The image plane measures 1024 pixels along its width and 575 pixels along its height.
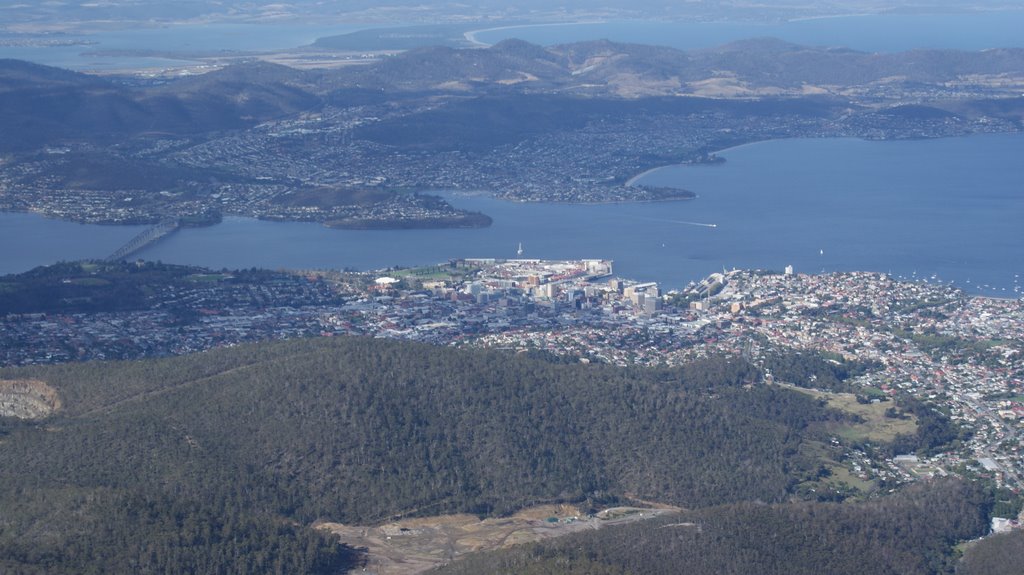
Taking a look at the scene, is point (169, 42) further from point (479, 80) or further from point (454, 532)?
point (454, 532)

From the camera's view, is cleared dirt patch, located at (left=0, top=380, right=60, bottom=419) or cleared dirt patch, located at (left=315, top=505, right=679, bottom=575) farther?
cleared dirt patch, located at (left=0, top=380, right=60, bottom=419)

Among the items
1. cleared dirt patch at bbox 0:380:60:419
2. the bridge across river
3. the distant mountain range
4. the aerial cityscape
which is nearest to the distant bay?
the distant mountain range

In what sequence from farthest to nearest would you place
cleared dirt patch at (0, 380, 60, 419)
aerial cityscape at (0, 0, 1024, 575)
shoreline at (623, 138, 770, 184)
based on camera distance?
shoreline at (623, 138, 770, 184)
cleared dirt patch at (0, 380, 60, 419)
aerial cityscape at (0, 0, 1024, 575)

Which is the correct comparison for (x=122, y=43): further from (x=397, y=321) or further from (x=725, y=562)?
(x=725, y=562)

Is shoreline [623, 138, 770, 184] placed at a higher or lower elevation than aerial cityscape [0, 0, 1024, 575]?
lower

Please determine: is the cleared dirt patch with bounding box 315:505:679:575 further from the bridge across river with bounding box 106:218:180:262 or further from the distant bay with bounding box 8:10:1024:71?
the distant bay with bounding box 8:10:1024:71
